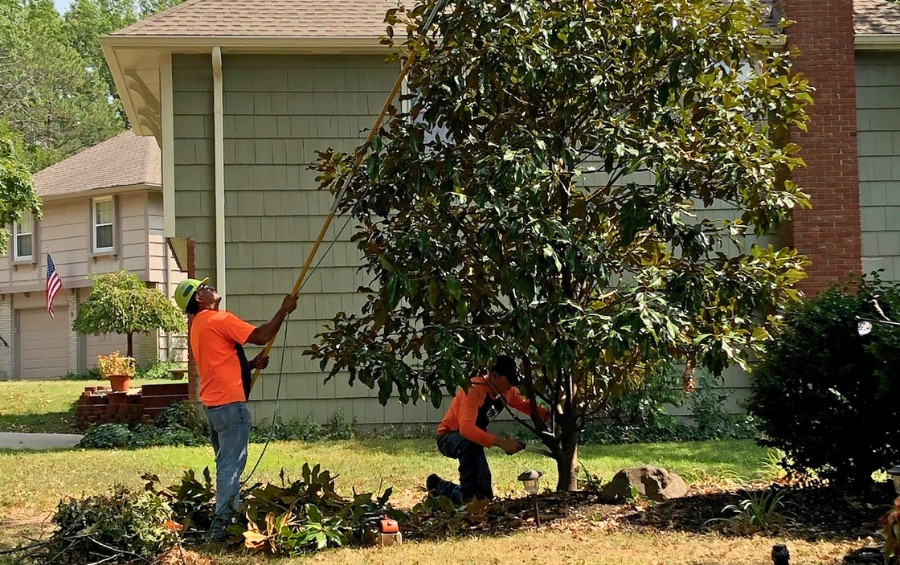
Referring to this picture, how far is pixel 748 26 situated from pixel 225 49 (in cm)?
780

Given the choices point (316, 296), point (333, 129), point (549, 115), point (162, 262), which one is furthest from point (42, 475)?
point (162, 262)

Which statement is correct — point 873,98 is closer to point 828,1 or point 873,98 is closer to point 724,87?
point 828,1

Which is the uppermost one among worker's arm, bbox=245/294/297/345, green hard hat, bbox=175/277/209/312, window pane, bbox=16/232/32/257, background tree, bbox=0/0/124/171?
background tree, bbox=0/0/124/171

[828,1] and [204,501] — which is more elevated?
[828,1]

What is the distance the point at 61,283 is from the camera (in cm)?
2778

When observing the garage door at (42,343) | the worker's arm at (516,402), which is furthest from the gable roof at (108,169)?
the worker's arm at (516,402)

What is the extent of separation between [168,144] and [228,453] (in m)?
7.29

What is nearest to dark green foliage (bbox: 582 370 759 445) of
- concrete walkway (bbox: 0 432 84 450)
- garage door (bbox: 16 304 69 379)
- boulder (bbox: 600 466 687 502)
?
boulder (bbox: 600 466 687 502)

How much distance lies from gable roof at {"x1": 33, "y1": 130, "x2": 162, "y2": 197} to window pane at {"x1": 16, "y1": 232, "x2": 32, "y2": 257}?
6.18ft

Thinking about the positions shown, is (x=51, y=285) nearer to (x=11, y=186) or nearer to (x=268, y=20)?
(x=11, y=186)

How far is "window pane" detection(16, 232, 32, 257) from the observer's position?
29.4m

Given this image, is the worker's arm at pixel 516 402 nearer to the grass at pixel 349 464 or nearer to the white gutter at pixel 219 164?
the grass at pixel 349 464

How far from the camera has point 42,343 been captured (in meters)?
29.4

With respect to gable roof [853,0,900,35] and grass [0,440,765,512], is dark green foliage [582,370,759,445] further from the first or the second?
gable roof [853,0,900,35]
